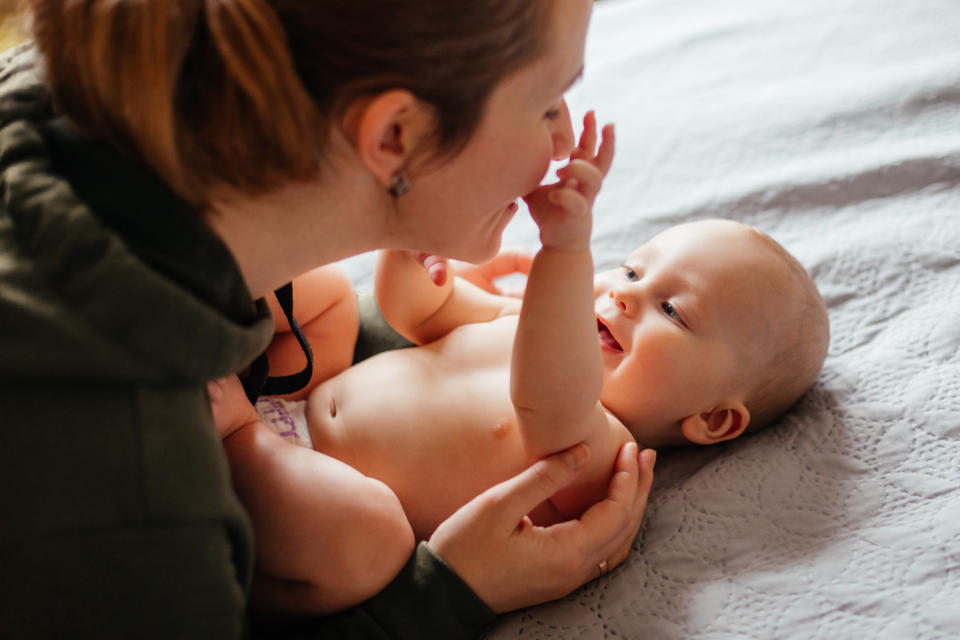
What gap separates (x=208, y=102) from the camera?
2.05ft

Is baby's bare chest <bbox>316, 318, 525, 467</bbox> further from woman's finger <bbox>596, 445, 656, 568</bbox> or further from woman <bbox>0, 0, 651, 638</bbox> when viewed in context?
woman <bbox>0, 0, 651, 638</bbox>

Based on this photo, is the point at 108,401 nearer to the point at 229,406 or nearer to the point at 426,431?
the point at 229,406

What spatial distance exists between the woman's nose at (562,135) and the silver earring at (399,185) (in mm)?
167

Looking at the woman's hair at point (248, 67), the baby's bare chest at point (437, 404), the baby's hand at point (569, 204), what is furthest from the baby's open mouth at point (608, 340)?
the woman's hair at point (248, 67)

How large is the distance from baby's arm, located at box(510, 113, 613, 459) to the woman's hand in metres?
0.06

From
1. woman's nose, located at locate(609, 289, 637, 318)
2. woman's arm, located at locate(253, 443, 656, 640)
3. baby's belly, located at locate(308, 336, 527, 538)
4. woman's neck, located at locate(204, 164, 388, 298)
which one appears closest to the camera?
woman's neck, located at locate(204, 164, 388, 298)

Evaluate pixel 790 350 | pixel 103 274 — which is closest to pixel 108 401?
pixel 103 274

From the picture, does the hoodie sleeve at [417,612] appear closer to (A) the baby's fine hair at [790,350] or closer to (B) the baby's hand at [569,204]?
(B) the baby's hand at [569,204]

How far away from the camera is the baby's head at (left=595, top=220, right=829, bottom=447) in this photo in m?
1.01

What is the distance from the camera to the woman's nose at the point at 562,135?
81cm

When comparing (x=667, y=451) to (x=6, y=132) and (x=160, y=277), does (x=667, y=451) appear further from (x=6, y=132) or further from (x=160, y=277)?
(x=6, y=132)

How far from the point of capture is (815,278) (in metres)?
1.16

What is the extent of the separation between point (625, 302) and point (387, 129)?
46 cm

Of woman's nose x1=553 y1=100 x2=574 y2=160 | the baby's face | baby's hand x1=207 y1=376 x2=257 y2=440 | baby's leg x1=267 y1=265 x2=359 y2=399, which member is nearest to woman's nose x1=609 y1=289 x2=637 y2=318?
the baby's face
